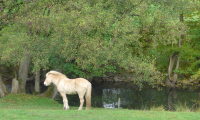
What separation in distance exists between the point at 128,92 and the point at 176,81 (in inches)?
450

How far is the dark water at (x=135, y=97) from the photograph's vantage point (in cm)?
Result: 2667

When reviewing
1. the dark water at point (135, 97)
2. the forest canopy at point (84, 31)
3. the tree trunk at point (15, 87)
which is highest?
the forest canopy at point (84, 31)

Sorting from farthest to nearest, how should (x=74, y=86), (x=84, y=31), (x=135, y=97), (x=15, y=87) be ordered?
(x=135, y=97) → (x=15, y=87) → (x=84, y=31) → (x=74, y=86)

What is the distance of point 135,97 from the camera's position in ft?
104

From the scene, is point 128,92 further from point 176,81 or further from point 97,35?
point 97,35

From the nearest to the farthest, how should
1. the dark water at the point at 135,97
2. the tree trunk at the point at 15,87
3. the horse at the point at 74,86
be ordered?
1. the horse at the point at 74,86
2. the tree trunk at the point at 15,87
3. the dark water at the point at 135,97

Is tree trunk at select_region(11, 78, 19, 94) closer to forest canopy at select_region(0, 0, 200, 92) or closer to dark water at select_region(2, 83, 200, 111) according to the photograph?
forest canopy at select_region(0, 0, 200, 92)

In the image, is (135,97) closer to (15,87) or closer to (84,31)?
(15,87)

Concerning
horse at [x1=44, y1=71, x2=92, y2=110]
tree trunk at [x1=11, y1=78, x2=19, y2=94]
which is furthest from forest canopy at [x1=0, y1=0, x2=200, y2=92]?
horse at [x1=44, y1=71, x2=92, y2=110]

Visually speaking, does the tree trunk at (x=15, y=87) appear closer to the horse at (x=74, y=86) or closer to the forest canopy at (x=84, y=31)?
the forest canopy at (x=84, y=31)

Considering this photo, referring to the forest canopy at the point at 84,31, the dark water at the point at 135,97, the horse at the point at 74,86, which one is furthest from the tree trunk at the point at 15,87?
the horse at the point at 74,86

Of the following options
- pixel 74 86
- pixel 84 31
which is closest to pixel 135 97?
pixel 84 31

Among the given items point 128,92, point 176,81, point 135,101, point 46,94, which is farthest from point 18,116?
point 176,81

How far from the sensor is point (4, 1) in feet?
65.7
